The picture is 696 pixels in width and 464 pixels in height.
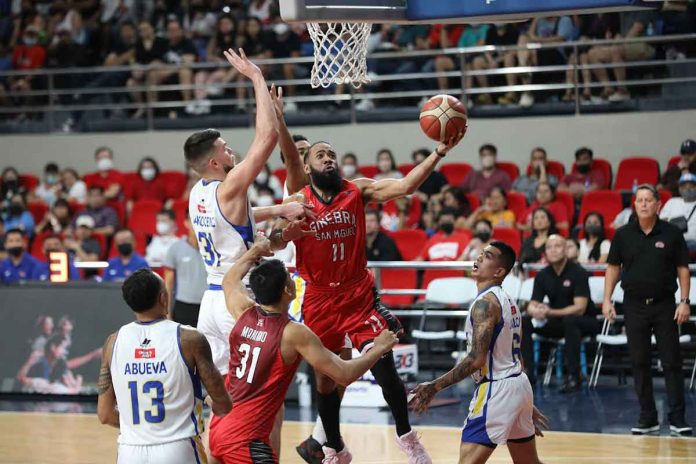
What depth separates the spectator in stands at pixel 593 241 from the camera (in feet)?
43.8

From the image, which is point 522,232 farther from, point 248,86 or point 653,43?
point 248,86

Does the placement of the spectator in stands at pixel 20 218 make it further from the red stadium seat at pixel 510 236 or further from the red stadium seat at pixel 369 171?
the red stadium seat at pixel 510 236

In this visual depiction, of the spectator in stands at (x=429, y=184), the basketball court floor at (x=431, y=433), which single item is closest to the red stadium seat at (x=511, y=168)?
the spectator in stands at (x=429, y=184)

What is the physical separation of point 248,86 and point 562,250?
25.3 feet

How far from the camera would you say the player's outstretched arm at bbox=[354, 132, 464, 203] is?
299 inches

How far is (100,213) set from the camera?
1695 cm

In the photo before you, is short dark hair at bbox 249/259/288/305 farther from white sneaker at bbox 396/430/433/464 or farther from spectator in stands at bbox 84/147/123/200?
spectator in stands at bbox 84/147/123/200

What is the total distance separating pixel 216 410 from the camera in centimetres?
586

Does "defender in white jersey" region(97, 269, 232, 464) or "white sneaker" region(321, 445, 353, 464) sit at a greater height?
"defender in white jersey" region(97, 269, 232, 464)

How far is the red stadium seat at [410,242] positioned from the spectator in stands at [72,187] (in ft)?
18.5

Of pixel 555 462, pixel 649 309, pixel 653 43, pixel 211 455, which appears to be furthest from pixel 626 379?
pixel 211 455

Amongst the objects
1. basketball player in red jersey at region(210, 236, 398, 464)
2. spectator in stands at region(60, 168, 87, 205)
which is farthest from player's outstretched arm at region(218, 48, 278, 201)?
spectator in stands at region(60, 168, 87, 205)

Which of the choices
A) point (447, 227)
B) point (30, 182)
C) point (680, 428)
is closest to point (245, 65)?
point (680, 428)

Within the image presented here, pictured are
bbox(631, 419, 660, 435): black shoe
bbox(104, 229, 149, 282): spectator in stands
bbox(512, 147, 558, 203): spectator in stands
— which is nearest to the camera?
bbox(631, 419, 660, 435): black shoe
